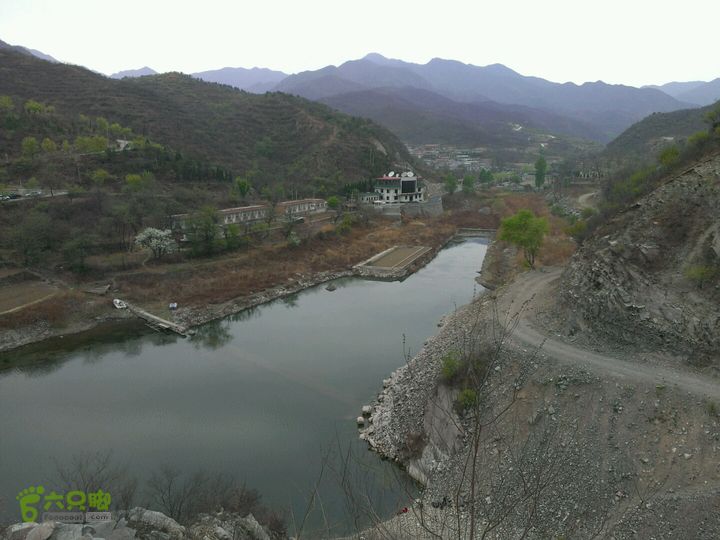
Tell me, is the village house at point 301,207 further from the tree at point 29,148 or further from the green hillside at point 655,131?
the green hillside at point 655,131

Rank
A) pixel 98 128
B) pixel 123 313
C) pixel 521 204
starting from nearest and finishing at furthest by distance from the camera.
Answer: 1. pixel 123 313
2. pixel 98 128
3. pixel 521 204

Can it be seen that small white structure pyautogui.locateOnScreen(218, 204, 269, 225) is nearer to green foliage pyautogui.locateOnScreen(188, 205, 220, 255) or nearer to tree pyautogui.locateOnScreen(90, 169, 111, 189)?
green foliage pyautogui.locateOnScreen(188, 205, 220, 255)

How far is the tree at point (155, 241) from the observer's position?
2594 centimetres

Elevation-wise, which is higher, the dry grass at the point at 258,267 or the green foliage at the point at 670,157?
the green foliage at the point at 670,157

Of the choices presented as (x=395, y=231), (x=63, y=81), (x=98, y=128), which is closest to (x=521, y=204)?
(x=395, y=231)

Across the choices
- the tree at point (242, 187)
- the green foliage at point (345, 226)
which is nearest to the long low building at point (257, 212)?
the tree at point (242, 187)

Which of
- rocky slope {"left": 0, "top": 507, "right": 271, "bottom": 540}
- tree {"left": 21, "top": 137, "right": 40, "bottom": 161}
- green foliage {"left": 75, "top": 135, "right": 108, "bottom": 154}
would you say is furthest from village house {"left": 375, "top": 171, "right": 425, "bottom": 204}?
rocky slope {"left": 0, "top": 507, "right": 271, "bottom": 540}

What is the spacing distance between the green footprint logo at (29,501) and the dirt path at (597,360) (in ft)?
33.2

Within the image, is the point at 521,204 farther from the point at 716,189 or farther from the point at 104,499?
the point at 104,499

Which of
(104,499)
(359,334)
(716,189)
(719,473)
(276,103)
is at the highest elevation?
(276,103)

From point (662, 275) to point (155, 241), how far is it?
2391cm

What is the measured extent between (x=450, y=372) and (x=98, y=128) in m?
46.4

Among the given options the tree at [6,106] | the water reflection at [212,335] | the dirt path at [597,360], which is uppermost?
the tree at [6,106]

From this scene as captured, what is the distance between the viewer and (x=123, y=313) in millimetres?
21781
